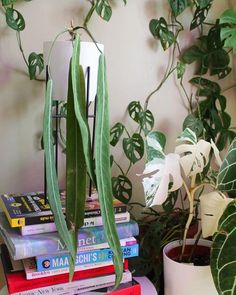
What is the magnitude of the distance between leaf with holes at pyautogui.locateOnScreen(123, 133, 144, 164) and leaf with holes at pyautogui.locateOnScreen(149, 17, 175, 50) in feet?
1.02

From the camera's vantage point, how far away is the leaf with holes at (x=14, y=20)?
107cm

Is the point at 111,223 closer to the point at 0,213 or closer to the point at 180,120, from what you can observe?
the point at 0,213

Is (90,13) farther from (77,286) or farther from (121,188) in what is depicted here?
(77,286)

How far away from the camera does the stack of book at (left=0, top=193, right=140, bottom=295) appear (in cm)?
89

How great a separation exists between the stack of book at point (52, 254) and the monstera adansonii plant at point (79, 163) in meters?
0.14

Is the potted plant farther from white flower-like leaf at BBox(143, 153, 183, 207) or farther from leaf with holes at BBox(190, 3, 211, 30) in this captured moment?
leaf with holes at BBox(190, 3, 211, 30)

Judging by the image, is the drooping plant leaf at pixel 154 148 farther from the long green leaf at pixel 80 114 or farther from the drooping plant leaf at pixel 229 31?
the drooping plant leaf at pixel 229 31

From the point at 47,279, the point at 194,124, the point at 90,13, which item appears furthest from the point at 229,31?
the point at 47,279

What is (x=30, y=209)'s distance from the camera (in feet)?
3.18

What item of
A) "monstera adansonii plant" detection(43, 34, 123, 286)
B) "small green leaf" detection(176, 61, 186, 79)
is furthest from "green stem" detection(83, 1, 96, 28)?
"monstera adansonii plant" detection(43, 34, 123, 286)

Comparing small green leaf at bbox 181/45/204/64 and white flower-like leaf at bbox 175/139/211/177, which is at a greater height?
small green leaf at bbox 181/45/204/64

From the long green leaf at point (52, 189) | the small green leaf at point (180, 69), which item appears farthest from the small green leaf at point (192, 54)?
the long green leaf at point (52, 189)

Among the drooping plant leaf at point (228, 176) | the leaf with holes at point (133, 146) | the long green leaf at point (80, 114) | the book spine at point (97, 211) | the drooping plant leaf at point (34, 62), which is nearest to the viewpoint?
the long green leaf at point (80, 114)

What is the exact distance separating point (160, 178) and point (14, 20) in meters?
0.61
